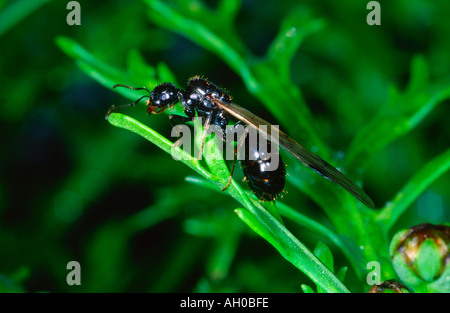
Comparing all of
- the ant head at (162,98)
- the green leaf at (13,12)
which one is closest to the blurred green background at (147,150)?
the green leaf at (13,12)

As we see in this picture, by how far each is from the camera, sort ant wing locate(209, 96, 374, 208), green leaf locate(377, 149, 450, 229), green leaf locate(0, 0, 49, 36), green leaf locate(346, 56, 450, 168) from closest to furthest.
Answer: ant wing locate(209, 96, 374, 208), green leaf locate(377, 149, 450, 229), green leaf locate(346, 56, 450, 168), green leaf locate(0, 0, 49, 36)

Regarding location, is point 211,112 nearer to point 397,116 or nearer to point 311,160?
point 311,160

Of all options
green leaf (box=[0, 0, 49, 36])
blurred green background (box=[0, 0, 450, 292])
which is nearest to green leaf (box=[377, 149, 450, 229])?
blurred green background (box=[0, 0, 450, 292])

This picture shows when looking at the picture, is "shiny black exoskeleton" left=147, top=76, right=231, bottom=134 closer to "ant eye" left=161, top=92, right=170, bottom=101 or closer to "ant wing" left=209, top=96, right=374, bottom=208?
"ant eye" left=161, top=92, right=170, bottom=101

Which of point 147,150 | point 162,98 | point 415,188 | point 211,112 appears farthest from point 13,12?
point 415,188

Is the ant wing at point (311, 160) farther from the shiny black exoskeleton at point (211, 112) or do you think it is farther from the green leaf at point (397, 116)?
the green leaf at point (397, 116)

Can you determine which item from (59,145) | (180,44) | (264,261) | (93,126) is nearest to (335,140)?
(264,261)
